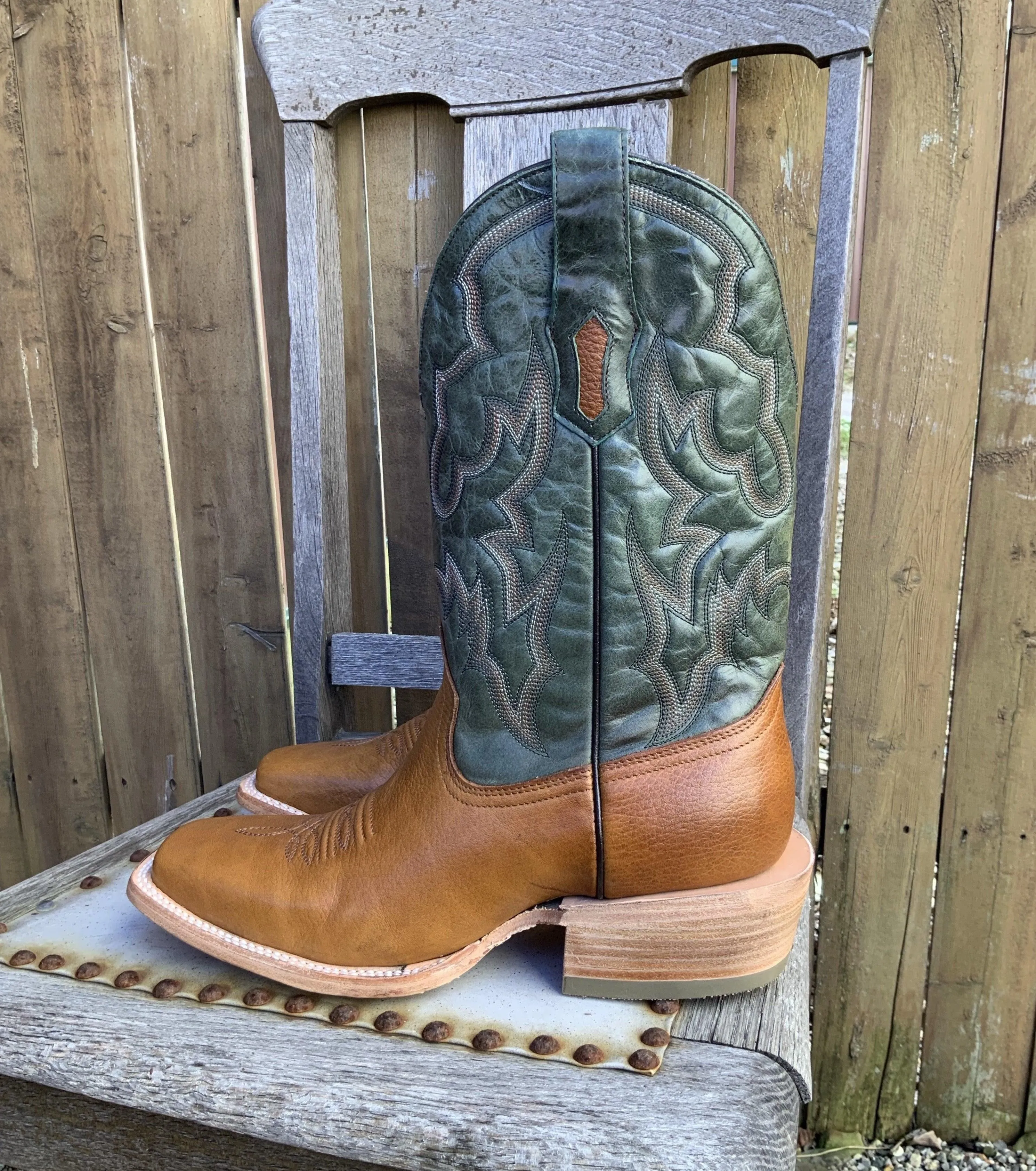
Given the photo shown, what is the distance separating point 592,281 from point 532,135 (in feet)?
1.80

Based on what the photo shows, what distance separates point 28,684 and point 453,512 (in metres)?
1.37

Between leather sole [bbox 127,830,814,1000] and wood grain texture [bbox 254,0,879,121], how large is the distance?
916 millimetres

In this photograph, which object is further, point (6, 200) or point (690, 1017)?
point (6, 200)

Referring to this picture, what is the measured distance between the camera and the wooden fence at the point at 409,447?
3.91 feet

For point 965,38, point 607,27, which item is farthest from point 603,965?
point 965,38

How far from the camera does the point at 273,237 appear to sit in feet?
4.76

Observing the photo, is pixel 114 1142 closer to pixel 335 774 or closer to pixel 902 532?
pixel 335 774

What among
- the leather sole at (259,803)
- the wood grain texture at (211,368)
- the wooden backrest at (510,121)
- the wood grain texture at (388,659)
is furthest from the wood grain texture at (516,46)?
the leather sole at (259,803)

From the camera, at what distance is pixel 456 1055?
715mm

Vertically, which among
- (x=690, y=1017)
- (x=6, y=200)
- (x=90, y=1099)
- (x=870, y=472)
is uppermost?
(x=6, y=200)

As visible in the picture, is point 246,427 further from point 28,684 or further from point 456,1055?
point 456,1055

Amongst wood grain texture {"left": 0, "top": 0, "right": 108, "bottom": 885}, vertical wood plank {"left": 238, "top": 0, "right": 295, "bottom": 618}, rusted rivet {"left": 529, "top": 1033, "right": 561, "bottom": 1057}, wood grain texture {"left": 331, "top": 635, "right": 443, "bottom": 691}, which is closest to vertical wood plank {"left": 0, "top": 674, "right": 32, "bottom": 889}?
wood grain texture {"left": 0, "top": 0, "right": 108, "bottom": 885}

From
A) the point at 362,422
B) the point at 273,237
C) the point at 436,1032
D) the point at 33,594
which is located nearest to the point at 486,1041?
the point at 436,1032

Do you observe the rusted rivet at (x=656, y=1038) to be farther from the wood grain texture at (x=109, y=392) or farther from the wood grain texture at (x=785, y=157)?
the wood grain texture at (x=109, y=392)
